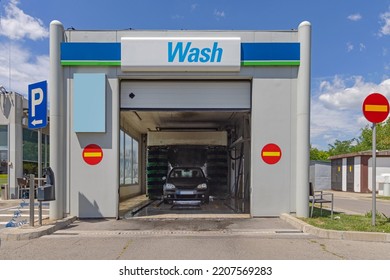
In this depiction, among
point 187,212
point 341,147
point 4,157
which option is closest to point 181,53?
point 187,212

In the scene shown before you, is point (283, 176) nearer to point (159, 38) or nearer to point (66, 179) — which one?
point (159, 38)

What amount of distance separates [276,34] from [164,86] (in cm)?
372

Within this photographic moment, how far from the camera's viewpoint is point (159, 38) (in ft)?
33.4

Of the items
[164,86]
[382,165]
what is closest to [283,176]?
[164,86]

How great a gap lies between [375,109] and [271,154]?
3.04 meters

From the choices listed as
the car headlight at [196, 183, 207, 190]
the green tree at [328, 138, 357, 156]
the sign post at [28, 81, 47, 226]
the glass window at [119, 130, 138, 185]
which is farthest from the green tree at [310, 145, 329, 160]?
the sign post at [28, 81, 47, 226]

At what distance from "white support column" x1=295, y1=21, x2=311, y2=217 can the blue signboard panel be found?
7.14 metres

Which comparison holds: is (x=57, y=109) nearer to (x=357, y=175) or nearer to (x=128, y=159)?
(x=128, y=159)

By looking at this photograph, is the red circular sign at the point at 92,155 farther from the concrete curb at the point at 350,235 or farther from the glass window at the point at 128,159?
the concrete curb at the point at 350,235

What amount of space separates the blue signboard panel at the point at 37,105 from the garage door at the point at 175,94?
2.34 metres

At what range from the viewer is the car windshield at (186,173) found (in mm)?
14164

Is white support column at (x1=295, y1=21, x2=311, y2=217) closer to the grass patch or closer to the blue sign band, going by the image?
the blue sign band

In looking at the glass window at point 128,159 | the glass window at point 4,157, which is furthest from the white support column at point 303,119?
the glass window at point 4,157

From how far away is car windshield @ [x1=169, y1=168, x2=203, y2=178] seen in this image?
14164 mm
